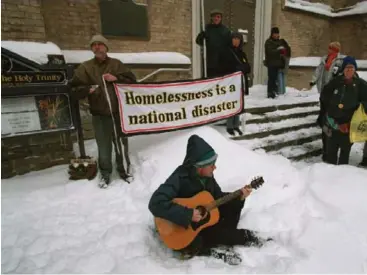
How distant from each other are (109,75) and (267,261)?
9.20ft

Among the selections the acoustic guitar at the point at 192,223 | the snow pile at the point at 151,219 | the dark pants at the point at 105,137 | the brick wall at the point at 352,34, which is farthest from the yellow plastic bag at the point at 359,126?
the brick wall at the point at 352,34

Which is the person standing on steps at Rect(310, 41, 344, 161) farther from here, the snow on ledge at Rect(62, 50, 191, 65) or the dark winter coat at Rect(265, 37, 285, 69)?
the snow on ledge at Rect(62, 50, 191, 65)

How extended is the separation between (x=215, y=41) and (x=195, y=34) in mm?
2340

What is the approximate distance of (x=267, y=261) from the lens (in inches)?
101

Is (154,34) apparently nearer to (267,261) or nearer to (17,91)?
(17,91)

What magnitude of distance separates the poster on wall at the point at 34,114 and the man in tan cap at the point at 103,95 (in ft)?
1.51

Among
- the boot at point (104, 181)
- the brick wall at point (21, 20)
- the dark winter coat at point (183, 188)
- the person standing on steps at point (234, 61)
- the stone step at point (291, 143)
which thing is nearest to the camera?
the dark winter coat at point (183, 188)

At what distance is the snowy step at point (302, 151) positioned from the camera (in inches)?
219

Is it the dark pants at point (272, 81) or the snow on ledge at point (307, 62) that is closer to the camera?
the dark pants at point (272, 81)

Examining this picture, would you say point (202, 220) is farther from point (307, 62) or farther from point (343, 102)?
point (307, 62)

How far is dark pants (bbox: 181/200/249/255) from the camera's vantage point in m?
2.60

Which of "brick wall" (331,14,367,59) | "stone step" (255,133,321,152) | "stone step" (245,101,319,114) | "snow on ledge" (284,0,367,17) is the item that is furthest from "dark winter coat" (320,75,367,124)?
"brick wall" (331,14,367,59)

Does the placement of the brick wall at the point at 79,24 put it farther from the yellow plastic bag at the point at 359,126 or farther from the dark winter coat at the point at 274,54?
the yellow plastic bag at the point at 359,126

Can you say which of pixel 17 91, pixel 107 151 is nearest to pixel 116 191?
pixel 107 151
